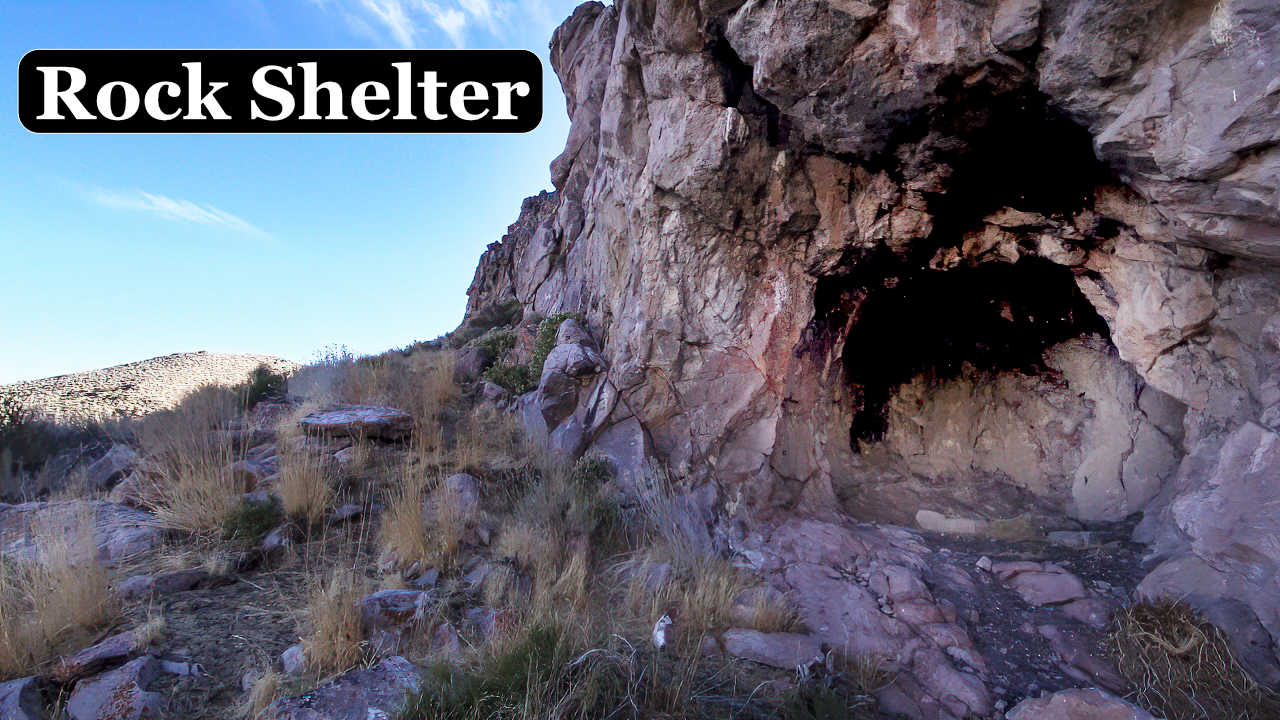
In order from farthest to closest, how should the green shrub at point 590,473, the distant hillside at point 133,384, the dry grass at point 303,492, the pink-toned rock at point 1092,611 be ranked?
the distant hillside at point 133,384
the green shrub at point 590,473
the dry grass at point 303,492
the pink-toned rock at point 1092,611

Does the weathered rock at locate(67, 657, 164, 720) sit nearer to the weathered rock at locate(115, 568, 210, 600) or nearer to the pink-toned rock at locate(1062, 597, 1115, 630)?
the weathered rock at locate(115, 568, 210, 600)

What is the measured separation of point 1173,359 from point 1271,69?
2.53 m

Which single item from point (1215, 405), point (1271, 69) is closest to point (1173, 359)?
point (1215, 405)

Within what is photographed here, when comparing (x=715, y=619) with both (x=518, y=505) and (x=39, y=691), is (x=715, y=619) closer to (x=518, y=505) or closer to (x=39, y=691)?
(x=518, y=505)

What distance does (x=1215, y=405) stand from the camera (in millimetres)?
4816

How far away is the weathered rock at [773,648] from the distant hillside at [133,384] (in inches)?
505

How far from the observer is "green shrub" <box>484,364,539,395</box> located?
29.6 ft

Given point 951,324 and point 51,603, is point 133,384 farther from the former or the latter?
point 951,324

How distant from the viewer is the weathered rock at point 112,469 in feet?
21.8

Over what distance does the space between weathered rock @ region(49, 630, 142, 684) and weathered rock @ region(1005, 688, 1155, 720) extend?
16.4 ft

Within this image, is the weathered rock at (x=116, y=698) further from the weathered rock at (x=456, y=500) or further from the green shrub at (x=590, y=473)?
the green shrub at (x=590, y=473)

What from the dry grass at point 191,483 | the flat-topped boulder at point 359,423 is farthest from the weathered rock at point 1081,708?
the flat-topped boulder at point 359,423

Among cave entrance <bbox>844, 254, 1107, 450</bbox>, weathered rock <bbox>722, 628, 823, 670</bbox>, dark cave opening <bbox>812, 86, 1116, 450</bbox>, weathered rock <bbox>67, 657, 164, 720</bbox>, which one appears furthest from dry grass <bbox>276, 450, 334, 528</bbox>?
cave entrance <bbox>844, 254, 1107, 450</bbox>

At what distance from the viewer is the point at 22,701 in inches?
107
